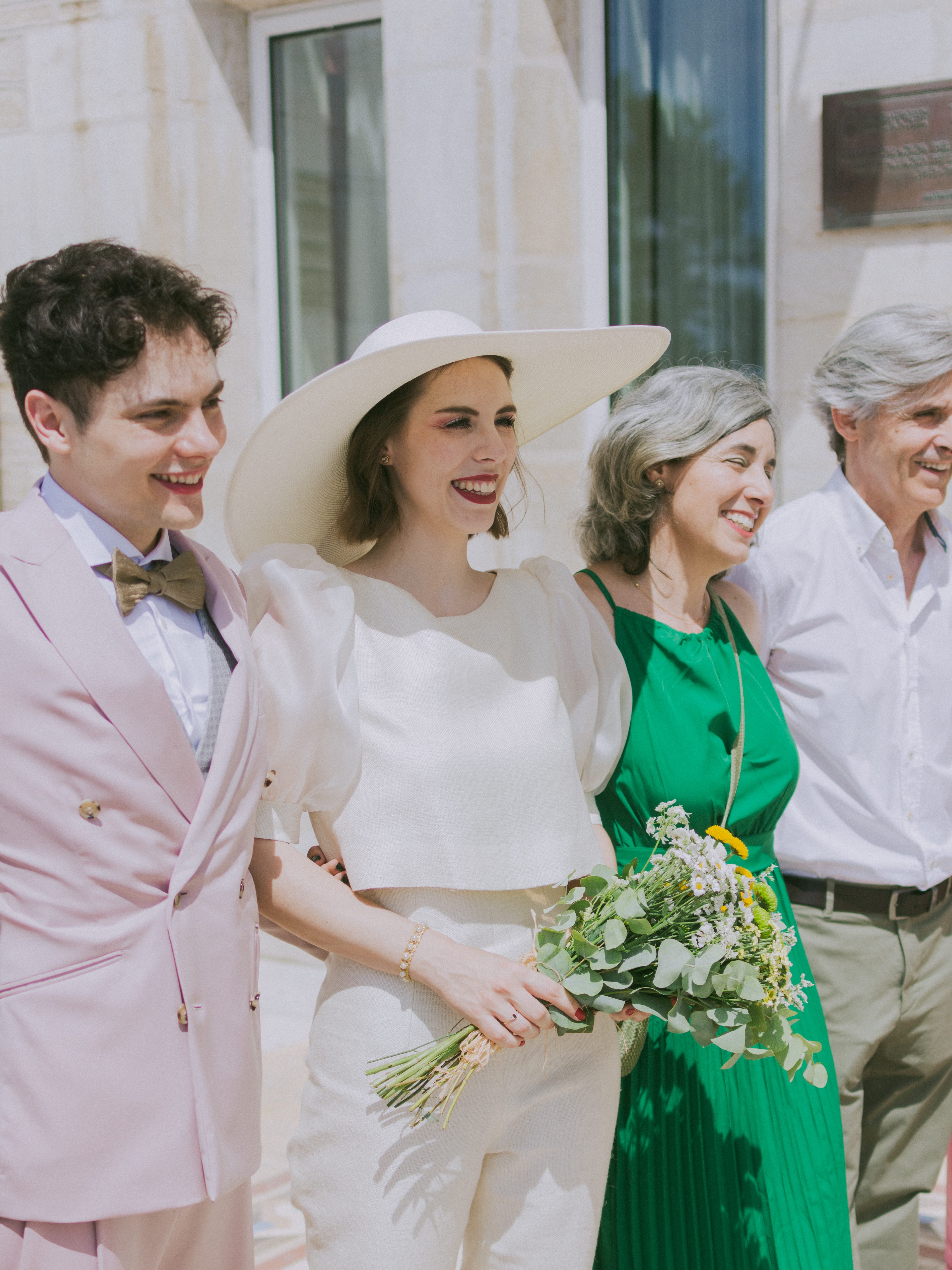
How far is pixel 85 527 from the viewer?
1717mm

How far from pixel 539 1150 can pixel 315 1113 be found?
1.18 ft

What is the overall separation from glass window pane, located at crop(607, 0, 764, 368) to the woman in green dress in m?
1.78

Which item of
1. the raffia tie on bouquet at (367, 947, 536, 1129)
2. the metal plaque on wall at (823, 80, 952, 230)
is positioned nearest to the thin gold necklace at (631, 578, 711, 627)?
the raffia tie on bouquet at (367, 947, 536, 1129)

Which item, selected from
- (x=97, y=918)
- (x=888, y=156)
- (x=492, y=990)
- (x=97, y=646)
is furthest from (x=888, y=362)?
(x=97, y=918)

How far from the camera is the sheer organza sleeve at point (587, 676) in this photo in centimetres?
227

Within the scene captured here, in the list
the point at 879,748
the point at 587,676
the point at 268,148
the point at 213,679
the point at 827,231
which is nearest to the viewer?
the point at 213,679

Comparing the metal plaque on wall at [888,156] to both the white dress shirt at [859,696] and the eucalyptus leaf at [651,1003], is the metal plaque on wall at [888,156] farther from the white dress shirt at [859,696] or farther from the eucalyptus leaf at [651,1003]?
the eucalyptus leaf at [651,1003]

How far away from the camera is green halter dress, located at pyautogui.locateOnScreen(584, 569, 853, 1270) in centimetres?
242

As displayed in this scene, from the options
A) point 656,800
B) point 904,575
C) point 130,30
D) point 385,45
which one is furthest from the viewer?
point 130,30

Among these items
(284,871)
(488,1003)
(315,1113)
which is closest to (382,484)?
(284,871)

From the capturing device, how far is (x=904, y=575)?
294cm

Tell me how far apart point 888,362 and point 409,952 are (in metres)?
1.76

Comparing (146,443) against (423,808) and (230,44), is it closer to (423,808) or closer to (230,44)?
(423,808)

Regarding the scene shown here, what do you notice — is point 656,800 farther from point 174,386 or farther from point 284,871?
point 174,386
